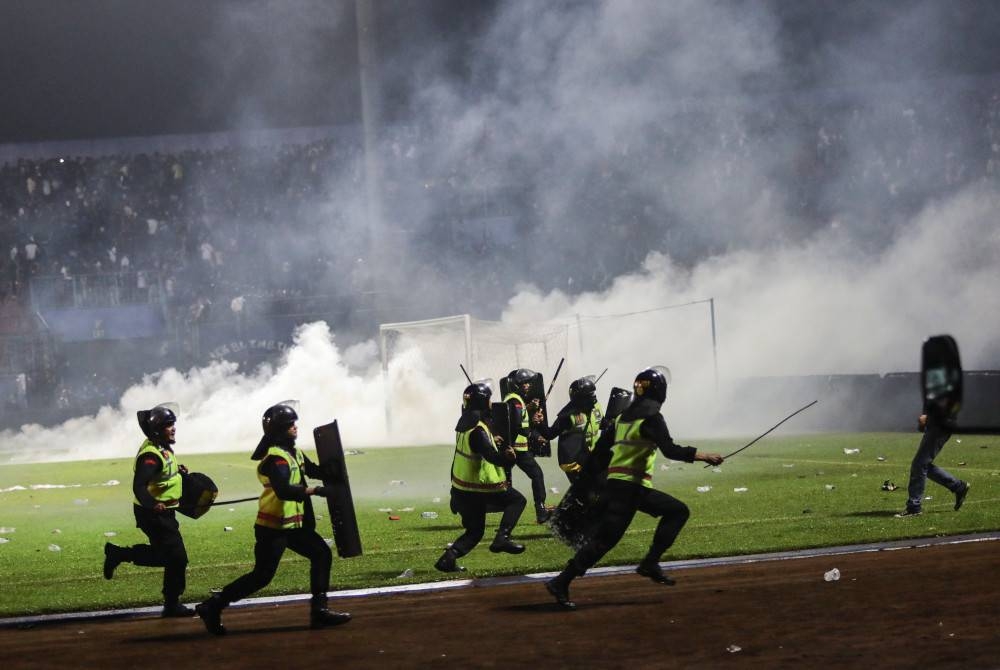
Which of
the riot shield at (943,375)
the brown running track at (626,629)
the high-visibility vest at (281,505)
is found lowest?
the brown running track at (626,629)

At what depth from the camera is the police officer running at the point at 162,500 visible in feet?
30.2

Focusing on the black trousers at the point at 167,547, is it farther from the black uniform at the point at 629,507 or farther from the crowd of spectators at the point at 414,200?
the crowd of spectators at the point at 414,200

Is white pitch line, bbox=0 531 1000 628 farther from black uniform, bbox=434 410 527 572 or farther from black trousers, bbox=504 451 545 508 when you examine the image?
black trousers, bbox=504 451 545 508

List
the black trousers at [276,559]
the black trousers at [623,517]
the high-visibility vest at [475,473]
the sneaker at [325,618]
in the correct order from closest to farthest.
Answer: the black trousers at [276,559] → the sneaker at [325,618] → the black trousers at [623,517] → the high-visibility vest at [475,473]

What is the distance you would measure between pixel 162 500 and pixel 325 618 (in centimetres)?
190

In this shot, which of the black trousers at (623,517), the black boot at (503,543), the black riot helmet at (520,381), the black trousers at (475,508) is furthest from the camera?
the black riot helmet at (520,381)

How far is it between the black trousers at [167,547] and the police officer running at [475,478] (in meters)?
2.14

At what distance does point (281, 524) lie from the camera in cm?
811

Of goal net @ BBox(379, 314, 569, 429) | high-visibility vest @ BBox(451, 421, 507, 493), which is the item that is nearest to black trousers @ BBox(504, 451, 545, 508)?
high-visibility vest @ BBox(451, 421, 507, 493)

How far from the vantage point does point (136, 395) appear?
43688mm

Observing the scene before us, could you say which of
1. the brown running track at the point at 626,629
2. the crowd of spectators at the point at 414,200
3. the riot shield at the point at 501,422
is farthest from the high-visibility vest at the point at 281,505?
the crowd of spectators at the point at 414,200

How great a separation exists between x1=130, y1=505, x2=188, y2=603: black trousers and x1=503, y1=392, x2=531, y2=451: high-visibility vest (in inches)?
169

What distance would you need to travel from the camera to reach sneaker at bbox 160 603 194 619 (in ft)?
30.0

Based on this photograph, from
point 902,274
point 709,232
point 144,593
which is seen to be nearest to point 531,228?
point 709,232
